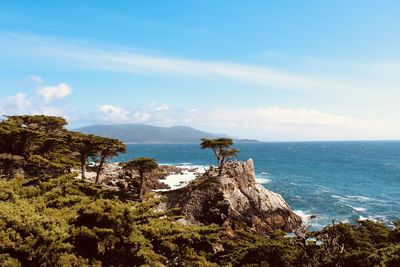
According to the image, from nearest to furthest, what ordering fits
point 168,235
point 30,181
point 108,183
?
1. point 168,235
2. point 30,181
3. point 108,183

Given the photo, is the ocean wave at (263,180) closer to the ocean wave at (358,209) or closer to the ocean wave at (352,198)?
the ocean wave at (352,198)

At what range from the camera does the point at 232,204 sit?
5166 centimetres

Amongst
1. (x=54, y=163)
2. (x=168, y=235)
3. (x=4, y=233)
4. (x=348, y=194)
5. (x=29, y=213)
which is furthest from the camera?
(x=348, y=194)

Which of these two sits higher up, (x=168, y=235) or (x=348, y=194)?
(x=168, y=235)

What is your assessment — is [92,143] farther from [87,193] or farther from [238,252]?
[238,252]

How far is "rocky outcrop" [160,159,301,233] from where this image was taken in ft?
164

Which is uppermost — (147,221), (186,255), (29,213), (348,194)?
(29,213)

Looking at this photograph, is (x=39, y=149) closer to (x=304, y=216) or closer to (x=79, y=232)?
(x=79, y=232)

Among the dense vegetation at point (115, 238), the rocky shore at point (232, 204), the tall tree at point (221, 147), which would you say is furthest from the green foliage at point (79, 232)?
the tall tree at point (221, 147)

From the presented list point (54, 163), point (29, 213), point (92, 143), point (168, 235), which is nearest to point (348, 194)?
point (92, 143)

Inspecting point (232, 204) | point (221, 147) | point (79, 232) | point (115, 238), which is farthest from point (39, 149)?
point (115, 238)

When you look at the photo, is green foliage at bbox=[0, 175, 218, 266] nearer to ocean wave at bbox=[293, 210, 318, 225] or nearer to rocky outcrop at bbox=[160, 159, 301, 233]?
rocky outcrop at bbox=[160, 159, 301, 233]

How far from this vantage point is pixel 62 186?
23.4 meters

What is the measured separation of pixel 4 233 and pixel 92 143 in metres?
36.8
